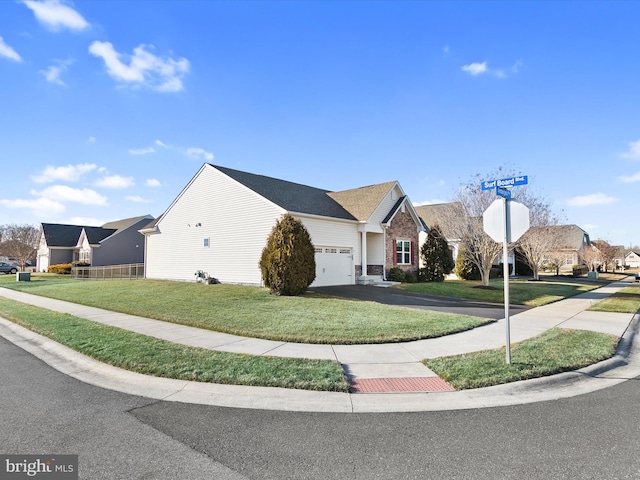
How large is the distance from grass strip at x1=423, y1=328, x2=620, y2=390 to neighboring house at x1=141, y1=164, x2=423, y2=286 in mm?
12059

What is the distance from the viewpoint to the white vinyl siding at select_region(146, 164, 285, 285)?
18.4m

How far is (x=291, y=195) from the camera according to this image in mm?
20719

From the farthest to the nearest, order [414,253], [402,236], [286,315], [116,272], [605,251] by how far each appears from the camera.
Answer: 1. [605,251]
2. [116,272]
3. [414,253]
4. [402,236]
5. [286,315]

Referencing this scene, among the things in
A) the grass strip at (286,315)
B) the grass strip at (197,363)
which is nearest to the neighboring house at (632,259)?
the grass strip at (286,315)

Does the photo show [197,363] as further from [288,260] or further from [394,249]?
[394,249]

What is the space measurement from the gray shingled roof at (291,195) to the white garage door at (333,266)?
6.47ft

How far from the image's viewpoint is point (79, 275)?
1259 inches

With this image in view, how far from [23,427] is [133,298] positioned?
11935 millimetres

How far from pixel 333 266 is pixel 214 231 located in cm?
709

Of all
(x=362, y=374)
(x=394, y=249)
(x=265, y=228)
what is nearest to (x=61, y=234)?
(x=265, y=228)

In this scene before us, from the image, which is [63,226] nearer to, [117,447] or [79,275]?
[79,275]

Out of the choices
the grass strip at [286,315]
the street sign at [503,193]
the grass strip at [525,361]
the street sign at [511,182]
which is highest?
the street sign at [511,182]

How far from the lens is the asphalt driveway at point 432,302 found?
1251 centimetres

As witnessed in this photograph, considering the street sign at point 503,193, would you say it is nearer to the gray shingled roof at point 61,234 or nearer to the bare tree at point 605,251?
the bare tree at point 605,251
